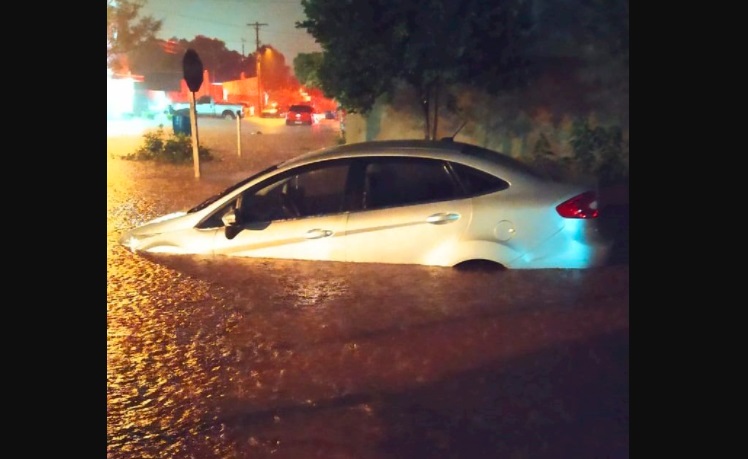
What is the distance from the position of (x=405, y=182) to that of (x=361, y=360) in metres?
1.87

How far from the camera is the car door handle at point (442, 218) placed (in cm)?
658


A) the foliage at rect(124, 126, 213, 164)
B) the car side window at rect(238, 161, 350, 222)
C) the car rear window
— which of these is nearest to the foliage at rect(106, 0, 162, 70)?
the car rear window

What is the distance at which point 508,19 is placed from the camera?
13.4 m

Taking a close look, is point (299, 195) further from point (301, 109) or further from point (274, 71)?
point (274, 71)

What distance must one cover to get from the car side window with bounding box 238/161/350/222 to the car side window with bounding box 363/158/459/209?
0.25m

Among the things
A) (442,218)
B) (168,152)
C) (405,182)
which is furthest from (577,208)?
(168,152)

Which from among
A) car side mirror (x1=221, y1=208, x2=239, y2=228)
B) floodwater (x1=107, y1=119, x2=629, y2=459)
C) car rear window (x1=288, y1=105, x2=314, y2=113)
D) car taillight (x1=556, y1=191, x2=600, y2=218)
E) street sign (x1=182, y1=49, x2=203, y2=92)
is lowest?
floodwater (x1=107, y1=119, x2=629, y2=459)

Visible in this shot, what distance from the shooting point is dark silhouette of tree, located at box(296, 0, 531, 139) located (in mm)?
12906

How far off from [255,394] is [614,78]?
41.5 feet

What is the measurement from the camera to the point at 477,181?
21.8 ft

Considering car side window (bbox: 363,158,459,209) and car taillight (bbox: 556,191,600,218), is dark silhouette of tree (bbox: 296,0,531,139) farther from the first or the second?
car taillight (bbox: 556,191,600,218)

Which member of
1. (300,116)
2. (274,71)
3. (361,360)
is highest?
(274,71)

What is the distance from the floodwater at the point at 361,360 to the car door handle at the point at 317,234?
0.27 m
